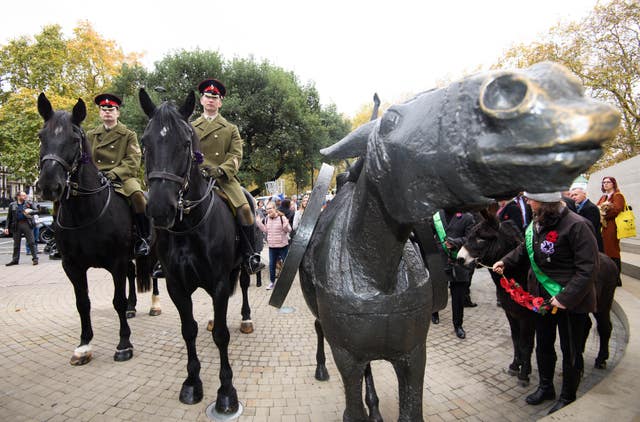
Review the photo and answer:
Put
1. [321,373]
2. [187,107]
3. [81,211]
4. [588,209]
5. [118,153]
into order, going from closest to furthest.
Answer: [187,107] → [321,373] → [81,211] → [118,153] → [588,209]

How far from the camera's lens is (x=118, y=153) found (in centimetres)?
473

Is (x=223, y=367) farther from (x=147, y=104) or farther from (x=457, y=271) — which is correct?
(x=457, y=271)

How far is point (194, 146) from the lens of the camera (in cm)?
304

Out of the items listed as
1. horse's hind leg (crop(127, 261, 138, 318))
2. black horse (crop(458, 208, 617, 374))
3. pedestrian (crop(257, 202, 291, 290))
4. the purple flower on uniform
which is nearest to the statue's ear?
black horse (crop(458, 208, 617, 374))

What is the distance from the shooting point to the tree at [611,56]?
657 inches

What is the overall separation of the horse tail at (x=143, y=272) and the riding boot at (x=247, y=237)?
234 centimetres

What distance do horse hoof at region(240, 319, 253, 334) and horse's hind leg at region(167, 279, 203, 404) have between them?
5.49 ft

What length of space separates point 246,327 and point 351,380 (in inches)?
146

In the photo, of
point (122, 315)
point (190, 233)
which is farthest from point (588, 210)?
point (122, 315)

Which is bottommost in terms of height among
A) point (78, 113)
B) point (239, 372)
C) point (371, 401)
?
point (239, 372)

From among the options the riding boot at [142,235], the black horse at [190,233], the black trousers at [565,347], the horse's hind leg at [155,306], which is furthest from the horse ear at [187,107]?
the black trousers at [565,347]

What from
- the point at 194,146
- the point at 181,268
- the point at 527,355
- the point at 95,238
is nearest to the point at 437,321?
the point at 527,355

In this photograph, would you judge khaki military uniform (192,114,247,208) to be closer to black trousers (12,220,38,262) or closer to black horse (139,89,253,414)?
black horse (139,89,253,414)

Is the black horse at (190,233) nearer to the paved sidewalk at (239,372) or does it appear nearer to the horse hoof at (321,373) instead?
the paved sidewalk at (239,372)
